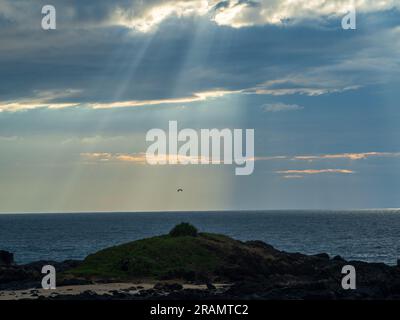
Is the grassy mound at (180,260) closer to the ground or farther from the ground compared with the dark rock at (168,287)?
farther from the ground

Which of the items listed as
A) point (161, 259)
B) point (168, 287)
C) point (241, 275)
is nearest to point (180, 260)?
point (161, 259)

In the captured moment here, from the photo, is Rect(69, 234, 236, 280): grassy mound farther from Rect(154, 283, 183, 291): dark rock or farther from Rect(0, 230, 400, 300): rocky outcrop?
Rect(154, 283, 183, 291): dark rock

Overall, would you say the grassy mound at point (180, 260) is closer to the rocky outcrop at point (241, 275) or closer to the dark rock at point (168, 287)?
the rocky outcrop at point (241, 275)

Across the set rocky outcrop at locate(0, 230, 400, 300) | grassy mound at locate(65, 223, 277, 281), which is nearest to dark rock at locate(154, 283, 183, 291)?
rocky outcrop at locate(0, 230, 400, 300)

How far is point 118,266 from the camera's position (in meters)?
65.9

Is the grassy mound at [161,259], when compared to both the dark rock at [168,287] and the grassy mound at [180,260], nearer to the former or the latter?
the grassy mound at [180,260]

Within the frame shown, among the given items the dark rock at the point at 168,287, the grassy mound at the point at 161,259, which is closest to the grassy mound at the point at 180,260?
the grassy mound at the point at 161,259

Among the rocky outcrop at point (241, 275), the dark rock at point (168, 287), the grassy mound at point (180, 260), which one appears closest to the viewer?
the rocky outcrop at point (241, 275)

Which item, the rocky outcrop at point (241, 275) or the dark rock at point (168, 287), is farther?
the dark rock at point (168, 287)

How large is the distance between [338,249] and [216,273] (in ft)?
270

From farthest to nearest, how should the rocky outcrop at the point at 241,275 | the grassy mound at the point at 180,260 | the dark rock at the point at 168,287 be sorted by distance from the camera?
the grassy mound at the point at 180,260
the dark rock at the point at 168,287
the rocky outcrop at the point at 241,275

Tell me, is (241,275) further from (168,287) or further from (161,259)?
(168,287)
